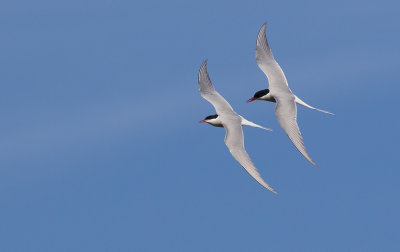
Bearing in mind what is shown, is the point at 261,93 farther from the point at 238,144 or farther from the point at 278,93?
the point at 238,144

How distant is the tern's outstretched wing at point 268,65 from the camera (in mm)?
32219

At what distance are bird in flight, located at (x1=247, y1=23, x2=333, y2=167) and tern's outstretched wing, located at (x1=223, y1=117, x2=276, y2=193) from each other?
1.38 m

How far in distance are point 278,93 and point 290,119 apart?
6.02 ft

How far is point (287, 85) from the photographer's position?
105 feet

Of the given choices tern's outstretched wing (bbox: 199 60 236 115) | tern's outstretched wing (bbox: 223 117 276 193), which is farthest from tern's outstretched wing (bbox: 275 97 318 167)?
tern's outstretched wing (bbox: 199 60 236 115)

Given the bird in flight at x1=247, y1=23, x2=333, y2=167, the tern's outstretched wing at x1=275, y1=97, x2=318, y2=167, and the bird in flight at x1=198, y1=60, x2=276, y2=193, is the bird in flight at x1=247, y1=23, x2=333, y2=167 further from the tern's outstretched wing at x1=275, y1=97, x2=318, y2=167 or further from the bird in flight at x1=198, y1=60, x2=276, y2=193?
the bird in flight at x1=198, y1=60, x2=276, y2=193

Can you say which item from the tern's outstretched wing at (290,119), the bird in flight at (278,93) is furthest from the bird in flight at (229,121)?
the bird in flight at (278,93)

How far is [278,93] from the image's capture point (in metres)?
31.7

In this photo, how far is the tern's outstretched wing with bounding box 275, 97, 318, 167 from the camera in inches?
1146

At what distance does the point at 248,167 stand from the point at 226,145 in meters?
1.29

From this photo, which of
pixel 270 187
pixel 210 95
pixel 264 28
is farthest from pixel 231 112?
pixel 270 187

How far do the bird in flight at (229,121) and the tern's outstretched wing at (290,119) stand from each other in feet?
2.71

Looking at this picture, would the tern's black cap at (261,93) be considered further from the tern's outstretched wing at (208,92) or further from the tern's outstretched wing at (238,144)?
the tern's outstretched wing at (238,144)

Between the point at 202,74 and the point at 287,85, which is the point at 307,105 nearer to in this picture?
the point at 287,85
